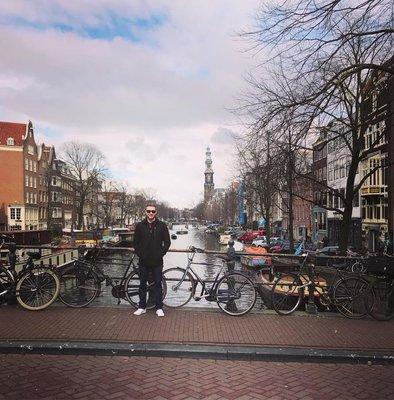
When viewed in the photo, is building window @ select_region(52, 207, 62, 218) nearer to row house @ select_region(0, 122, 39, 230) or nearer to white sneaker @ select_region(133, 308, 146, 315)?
row house @ select_region(0, 122, 39, 230)

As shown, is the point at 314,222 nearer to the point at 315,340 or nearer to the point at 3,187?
the point at 3,187

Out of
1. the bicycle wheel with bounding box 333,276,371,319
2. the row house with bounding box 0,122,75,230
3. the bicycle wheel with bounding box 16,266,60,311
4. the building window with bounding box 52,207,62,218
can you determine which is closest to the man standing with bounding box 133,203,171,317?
the bicycle wheel with bounding box 16,266,60,311

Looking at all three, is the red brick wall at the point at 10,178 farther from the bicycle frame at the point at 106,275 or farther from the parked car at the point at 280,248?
the bicycle frame at the point at 106,275

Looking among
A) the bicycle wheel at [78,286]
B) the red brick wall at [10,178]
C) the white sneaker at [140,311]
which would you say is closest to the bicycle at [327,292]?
the white sneaker at [140,311]

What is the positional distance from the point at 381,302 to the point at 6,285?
6.81m

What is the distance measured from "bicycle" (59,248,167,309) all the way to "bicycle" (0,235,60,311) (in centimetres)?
31

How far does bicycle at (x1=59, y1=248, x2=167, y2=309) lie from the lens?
29.6 feet

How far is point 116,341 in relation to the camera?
6699 mm

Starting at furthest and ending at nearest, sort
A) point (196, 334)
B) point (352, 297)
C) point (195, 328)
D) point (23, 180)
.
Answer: point (23, 180) → point (352, 297) → point (195, 328) → point (196, 334)

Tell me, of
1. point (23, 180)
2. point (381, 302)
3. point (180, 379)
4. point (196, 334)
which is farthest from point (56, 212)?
point (180, 379)

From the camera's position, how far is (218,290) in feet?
29.5

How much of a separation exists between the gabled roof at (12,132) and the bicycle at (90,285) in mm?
71714

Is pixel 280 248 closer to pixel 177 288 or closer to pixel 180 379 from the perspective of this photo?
pixel 177 288

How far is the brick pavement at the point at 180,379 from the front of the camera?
16.7 ft
